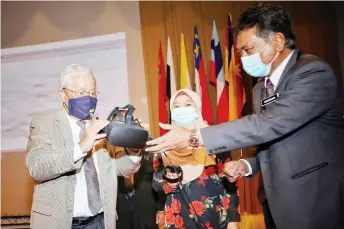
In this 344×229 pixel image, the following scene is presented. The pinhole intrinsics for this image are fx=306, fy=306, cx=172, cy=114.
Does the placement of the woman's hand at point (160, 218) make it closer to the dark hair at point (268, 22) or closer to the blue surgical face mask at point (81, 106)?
the blue surgical face mask at point (81, 106)

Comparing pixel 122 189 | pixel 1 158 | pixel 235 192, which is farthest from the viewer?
pixel 1 158

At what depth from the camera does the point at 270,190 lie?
46.8 inches

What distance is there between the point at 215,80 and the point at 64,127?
2.36 meters

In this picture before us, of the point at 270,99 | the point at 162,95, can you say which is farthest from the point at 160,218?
the point at 162,95

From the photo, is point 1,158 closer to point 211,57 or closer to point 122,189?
point 122,189

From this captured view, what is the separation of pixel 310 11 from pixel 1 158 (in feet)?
14.0

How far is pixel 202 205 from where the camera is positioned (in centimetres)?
188

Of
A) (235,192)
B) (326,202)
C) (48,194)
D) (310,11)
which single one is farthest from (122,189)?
(310,11)

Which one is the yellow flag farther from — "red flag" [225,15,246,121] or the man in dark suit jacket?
the man in dark suit jacket

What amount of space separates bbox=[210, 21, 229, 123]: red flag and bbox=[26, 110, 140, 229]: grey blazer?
202 cm

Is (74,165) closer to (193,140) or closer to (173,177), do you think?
(193,140)

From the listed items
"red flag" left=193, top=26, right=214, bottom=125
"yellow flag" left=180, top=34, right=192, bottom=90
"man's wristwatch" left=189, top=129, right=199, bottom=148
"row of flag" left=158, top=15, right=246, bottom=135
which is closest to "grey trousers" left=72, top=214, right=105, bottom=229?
"man's wristwatch" left=189, top=129, right=199, bottom=148

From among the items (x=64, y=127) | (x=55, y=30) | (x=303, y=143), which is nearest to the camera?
(x=303, y=143)

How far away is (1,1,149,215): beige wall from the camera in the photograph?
3.84m
